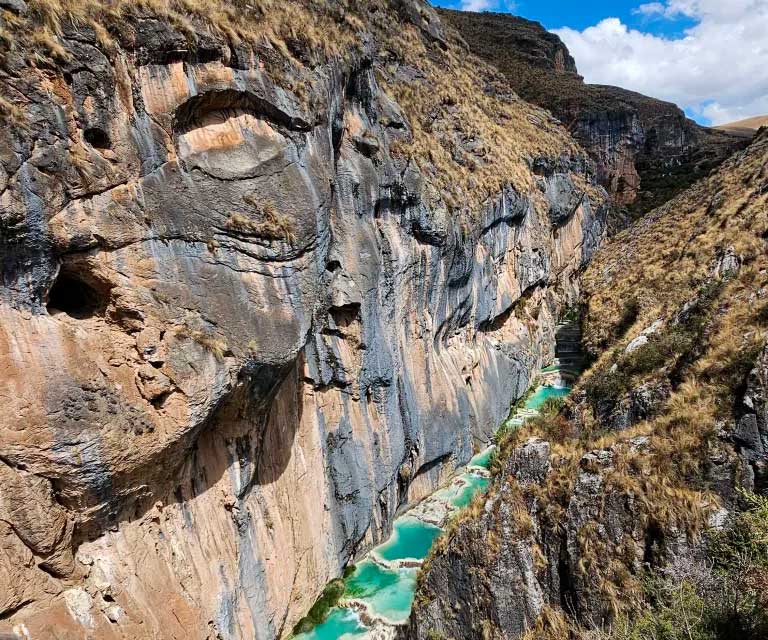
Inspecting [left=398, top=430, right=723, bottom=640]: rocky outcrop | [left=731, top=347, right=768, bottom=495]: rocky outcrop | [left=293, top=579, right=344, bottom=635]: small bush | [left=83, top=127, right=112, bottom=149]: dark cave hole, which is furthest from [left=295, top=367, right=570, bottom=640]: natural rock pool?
[left=83, top=127, right=112, bottom=149]: dark cave hole

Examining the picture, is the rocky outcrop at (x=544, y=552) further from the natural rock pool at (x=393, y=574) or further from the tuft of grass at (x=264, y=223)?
the tuft of grass at (x=264, y=223)

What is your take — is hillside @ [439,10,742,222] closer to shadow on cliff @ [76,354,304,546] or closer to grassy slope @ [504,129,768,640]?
grassy slope @ [504,129,768,640]

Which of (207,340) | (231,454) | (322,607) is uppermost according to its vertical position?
(207,340)

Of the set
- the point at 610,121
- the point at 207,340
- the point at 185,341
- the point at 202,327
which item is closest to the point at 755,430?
the point at 207,340

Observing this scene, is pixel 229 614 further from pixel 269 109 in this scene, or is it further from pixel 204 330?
pixel 269 109

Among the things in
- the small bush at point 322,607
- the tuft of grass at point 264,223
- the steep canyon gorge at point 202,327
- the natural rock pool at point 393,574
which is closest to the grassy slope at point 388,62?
the steep canyon gorge at point 202,327

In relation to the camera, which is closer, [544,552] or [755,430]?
[755,430]

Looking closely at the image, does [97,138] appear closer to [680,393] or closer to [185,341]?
[185,341]
